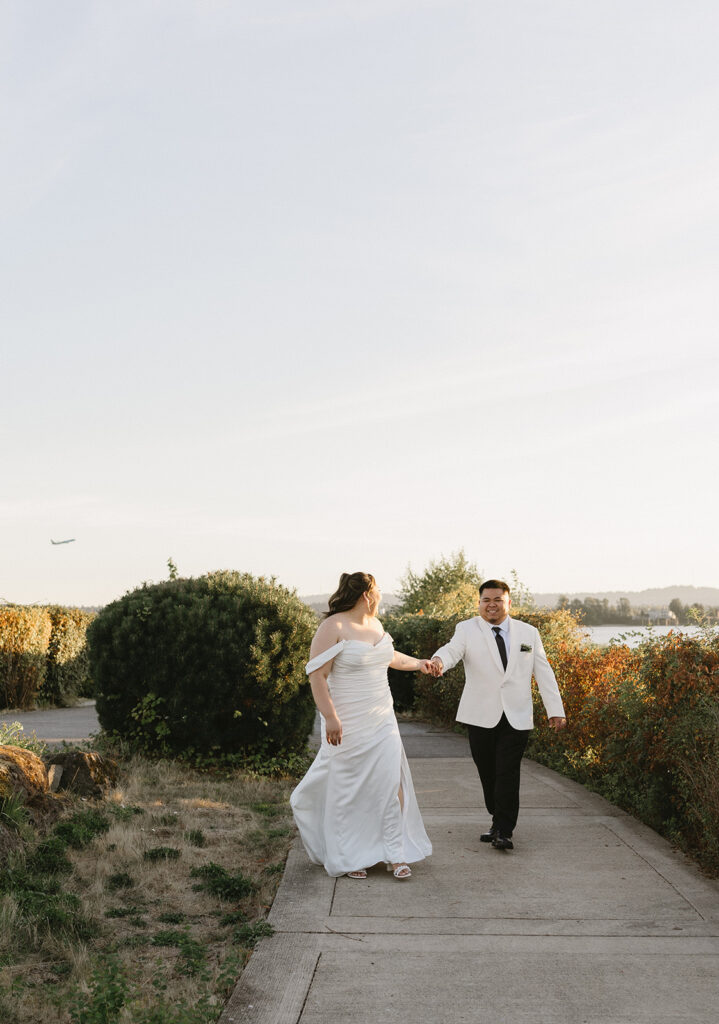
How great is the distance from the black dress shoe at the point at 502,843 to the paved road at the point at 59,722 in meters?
7.25

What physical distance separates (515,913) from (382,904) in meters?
0.79

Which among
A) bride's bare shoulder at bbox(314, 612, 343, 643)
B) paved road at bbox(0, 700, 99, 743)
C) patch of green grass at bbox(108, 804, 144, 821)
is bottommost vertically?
paved road at bbox(0, 700, 99, 743)

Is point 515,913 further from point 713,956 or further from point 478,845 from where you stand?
point 478,845

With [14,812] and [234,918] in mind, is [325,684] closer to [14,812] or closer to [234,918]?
[234,918]

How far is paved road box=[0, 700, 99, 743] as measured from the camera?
14.3m

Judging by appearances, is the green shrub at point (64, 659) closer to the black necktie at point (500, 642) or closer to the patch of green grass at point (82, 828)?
the patch of green grass at point (82, 828)

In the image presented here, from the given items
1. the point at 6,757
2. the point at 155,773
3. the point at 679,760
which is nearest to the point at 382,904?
the point at 679,760

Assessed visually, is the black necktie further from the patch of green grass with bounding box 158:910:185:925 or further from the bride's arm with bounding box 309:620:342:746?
the patch of green grass with bounding box 158:910:185:925

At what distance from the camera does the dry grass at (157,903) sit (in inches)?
179

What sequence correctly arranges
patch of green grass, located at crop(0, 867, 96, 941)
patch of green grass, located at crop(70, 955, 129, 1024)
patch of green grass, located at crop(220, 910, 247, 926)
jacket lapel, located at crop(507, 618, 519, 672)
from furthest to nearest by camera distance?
jacket lapel, located at crop(507, 618, 519, 672), patch of green grass, located at crop(220, 910, 247, 926), patch of green grass, located at crop(0, 867, 96, 941), patch of green grass, located at crop(70, 955, 129, 1024)

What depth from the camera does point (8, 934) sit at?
516cm

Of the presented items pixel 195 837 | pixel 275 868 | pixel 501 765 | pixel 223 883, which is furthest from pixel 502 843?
pixel 195 837

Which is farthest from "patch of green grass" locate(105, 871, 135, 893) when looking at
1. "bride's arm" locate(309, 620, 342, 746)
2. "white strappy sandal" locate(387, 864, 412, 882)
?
"white strappy sandal" locate(387, 864, 412, 882)

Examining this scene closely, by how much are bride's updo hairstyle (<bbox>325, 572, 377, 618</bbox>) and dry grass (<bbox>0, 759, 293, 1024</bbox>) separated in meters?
1.89
